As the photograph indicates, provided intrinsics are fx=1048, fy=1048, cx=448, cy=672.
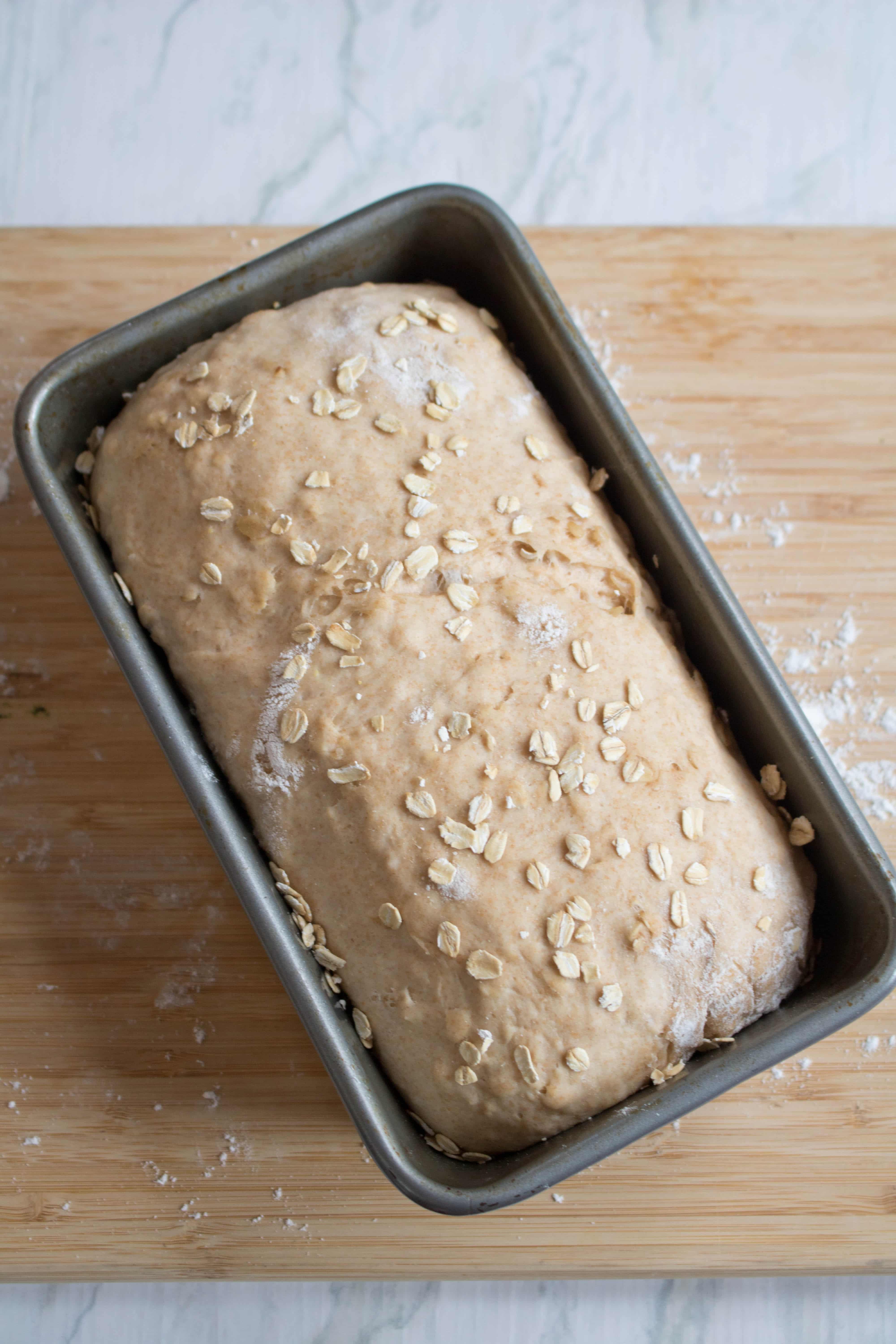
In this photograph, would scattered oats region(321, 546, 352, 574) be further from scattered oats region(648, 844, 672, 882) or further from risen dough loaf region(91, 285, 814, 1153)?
scattered oats region(648, 844, 672, 882)

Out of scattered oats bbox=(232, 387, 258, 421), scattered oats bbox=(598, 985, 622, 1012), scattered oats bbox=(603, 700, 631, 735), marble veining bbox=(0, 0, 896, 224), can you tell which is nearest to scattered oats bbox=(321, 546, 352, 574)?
scattered oats bbox=(232, 387, 258, 421)

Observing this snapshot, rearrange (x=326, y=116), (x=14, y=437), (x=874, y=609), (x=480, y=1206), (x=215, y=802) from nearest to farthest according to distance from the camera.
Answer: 1. (x=480, y=1206)
2. (x=215, y=802)
3. (x=14, y=437)
4. (x=874, y=609)
5. (x=326, y=116)

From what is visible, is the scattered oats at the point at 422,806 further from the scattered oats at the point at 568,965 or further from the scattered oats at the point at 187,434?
the scattered oats at the point at 187,434

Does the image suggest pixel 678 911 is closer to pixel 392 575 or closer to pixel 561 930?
pixel 561 930

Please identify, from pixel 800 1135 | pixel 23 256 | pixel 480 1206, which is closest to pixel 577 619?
pixel 480 1206

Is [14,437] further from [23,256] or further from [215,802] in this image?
[215,802]
